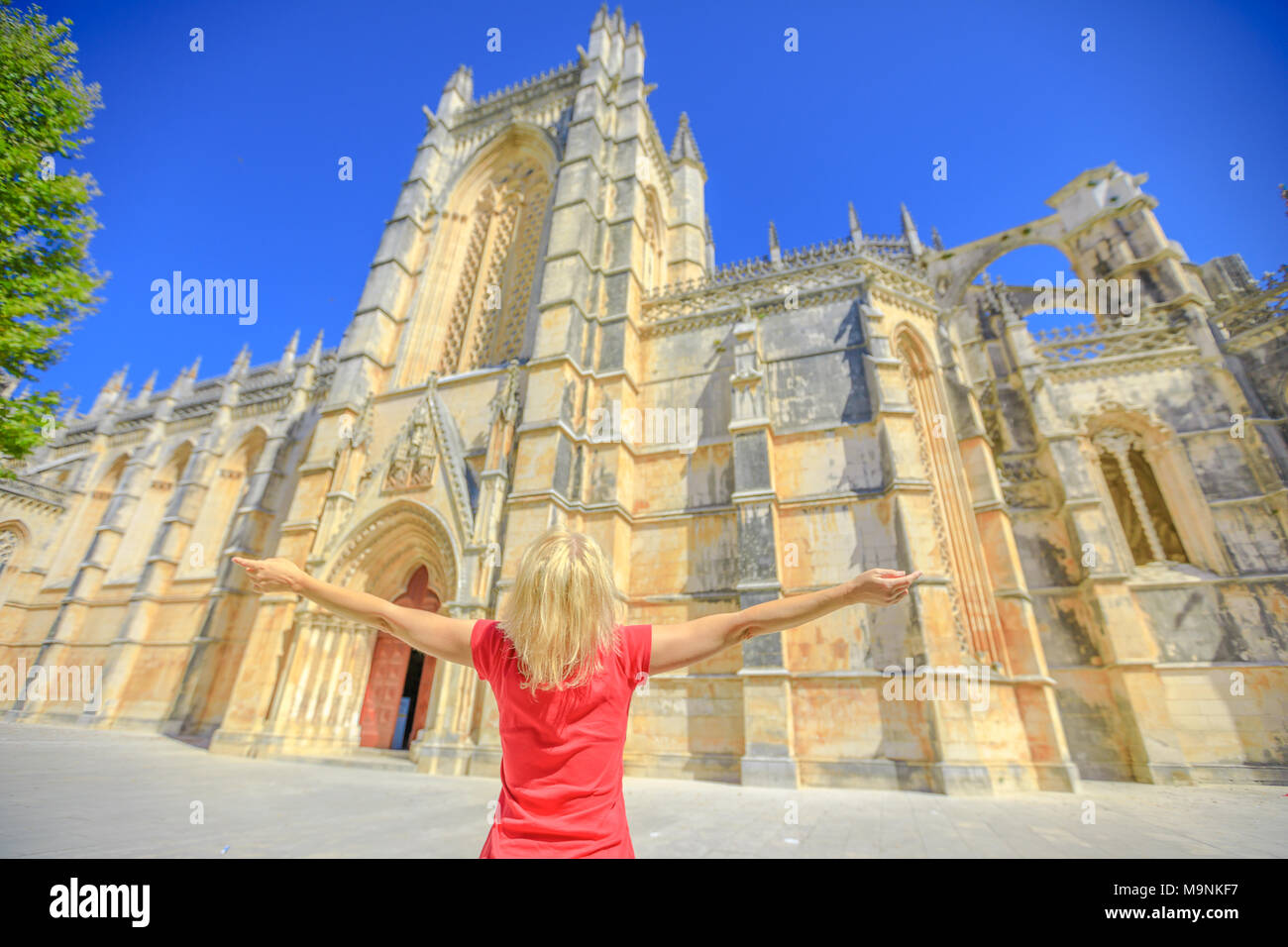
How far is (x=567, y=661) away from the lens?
149 centimetres

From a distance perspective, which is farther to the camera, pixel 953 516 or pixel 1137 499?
pixel 1137 499

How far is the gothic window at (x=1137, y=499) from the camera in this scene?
43.3ft

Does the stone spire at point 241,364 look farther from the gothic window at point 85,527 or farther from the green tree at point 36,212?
the green tree at point 36,212

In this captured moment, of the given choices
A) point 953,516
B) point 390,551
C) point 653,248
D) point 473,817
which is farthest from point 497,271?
point 473,817

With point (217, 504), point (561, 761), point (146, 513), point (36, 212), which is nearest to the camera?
point (561, 761)

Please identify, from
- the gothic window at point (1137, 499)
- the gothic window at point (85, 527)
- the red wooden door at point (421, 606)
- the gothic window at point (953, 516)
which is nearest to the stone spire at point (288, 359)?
the gothic window at point (85, 527)

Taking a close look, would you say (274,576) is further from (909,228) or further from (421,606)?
(909,228)

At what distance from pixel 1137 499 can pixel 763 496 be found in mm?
10438

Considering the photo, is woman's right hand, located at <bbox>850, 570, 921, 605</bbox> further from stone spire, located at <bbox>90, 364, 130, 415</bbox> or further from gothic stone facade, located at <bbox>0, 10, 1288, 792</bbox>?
stone spire, located at <bbox>90, 364, 130, 415</bbox>

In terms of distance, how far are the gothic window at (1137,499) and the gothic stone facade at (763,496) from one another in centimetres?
8

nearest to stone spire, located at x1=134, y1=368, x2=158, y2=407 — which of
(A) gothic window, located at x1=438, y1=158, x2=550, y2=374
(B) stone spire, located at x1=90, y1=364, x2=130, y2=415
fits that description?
(B) stone spire, located at x1=90, y1=364, x2=130, y2=415

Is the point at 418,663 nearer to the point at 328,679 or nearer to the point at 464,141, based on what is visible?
the point at 328,679
